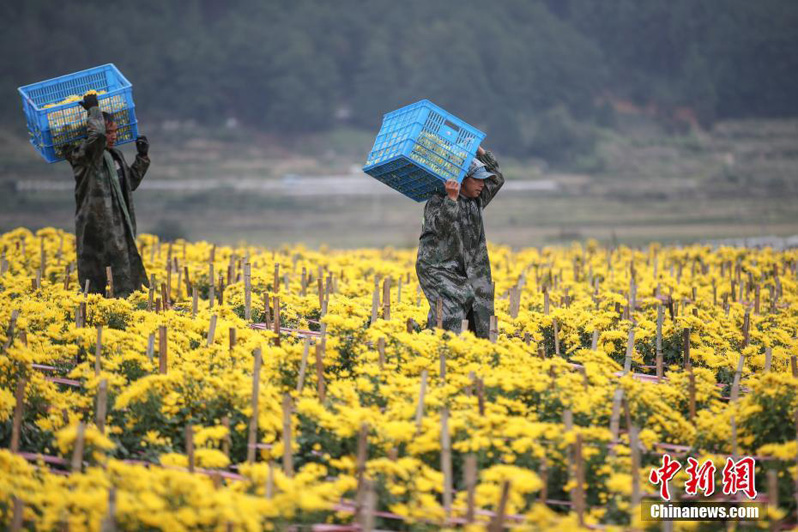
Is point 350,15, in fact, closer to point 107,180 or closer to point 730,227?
point 730,227

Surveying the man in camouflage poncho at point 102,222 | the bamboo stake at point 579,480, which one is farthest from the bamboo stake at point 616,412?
the man in camouflage poncho at point 102,222

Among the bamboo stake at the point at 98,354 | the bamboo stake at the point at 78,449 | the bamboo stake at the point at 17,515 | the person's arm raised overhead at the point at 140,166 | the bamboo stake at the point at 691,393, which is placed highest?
the person's arm raised overhead at the point at 140,166

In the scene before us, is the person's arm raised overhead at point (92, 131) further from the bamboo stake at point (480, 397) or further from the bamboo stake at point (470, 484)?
the bamboo stake at point (470, 484)

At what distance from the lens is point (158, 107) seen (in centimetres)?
5638

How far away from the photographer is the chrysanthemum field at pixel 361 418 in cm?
484

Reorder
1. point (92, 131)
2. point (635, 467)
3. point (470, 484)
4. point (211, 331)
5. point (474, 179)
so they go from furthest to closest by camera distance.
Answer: point (92, 131)
point (474, 179)
point (211, 331)
point (635, 467)
point (470, 484)

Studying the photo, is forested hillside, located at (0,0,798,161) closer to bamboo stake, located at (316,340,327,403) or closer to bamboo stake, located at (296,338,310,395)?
bamboo stake, located at (296,338,310,395)

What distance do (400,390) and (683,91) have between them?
66.5 metres

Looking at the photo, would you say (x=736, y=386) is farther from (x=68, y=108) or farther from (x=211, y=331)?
(x=68, y=108)

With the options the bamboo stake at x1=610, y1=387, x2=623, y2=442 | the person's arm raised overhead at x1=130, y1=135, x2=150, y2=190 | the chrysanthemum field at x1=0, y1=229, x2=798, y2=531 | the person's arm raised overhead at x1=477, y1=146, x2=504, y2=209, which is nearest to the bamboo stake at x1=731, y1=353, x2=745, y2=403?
the chrysanthemum field at x1=0, y1=229, x2=798, y2=531

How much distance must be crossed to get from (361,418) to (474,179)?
2.94 meters

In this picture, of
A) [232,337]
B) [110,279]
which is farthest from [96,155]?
[232,337]

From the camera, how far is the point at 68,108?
943 centimetres

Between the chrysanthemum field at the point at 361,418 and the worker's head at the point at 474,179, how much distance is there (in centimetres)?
103
